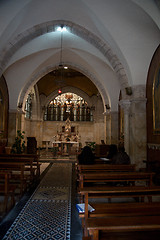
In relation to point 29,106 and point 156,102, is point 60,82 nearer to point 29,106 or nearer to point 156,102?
point 156,102

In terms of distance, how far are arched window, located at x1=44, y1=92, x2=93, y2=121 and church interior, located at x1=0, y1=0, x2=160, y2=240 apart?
907cm

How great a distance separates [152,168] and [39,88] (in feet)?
56.4

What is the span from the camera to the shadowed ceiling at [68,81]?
19.5 m

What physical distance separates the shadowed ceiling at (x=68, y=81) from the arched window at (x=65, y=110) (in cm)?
228

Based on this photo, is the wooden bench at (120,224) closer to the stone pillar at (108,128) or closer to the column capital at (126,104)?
the column capital at (126,104)

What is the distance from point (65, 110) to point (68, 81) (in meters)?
4.28

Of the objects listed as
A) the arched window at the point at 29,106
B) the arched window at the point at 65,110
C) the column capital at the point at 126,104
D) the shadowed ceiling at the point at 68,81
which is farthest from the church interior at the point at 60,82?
the arched window at the point at 65,110

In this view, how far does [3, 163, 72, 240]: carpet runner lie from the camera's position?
2.99m

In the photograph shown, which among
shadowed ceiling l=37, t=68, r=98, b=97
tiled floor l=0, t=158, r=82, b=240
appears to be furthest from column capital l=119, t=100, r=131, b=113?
shadowed ceiling l=37, t=68, r=98, b=97

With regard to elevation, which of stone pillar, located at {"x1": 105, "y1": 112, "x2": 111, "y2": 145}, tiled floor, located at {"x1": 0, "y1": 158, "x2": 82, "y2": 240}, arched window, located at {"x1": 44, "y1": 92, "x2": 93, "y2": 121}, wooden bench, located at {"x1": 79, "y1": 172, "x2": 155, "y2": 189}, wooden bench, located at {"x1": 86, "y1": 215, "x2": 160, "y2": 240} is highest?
arched window, located at {"x1": 44, "y1": 92, "x2": 93, "y2": 121}

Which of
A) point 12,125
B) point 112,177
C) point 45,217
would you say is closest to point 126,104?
point 112,177

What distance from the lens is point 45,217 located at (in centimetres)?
366

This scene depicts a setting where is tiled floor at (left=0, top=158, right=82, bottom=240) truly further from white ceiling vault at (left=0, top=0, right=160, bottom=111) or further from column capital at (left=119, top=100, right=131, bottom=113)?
white ceiling vault at (left=0, top=0, right=160, bottom=111)

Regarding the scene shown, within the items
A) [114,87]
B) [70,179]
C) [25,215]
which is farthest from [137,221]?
[114,87]
